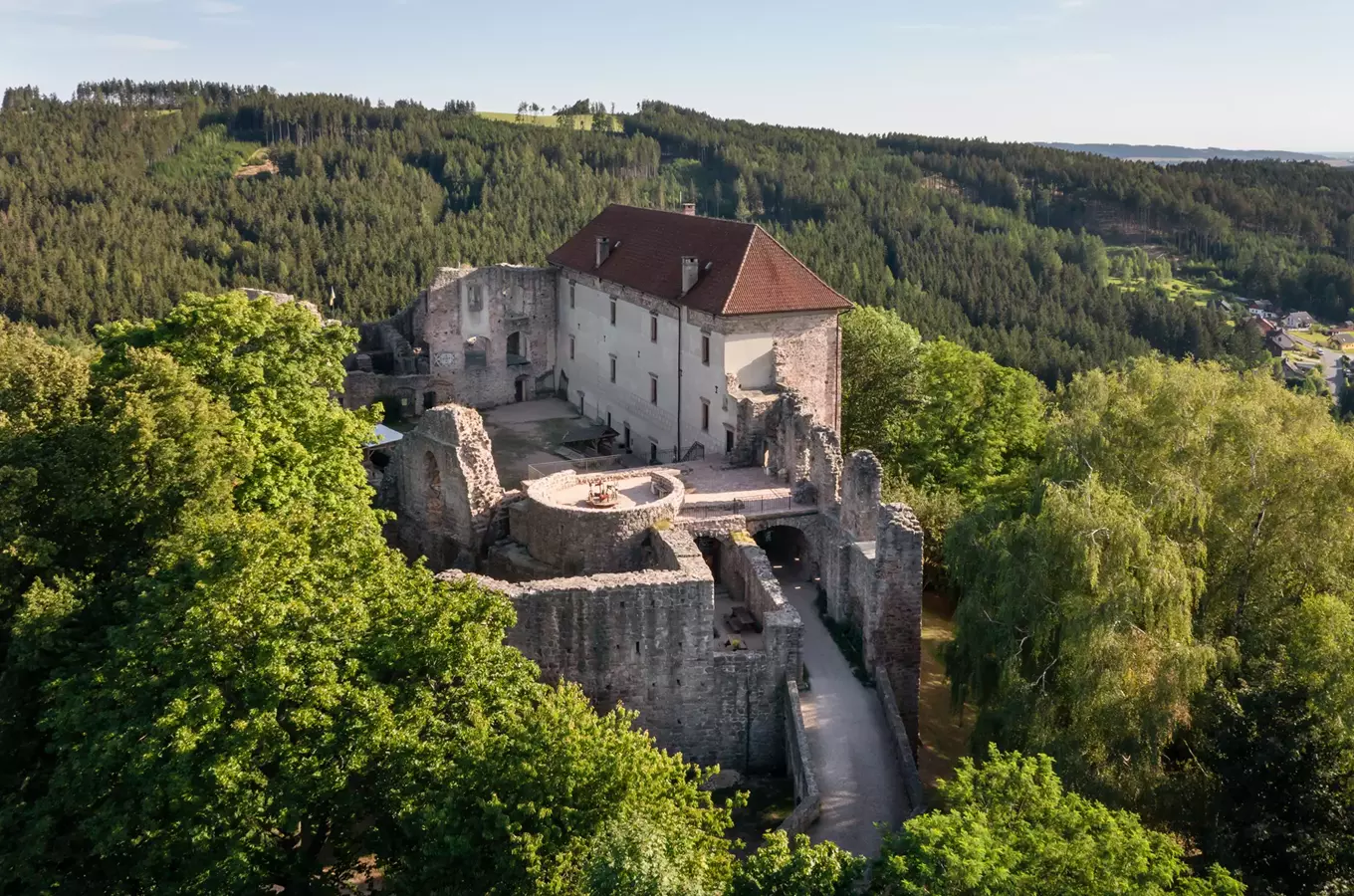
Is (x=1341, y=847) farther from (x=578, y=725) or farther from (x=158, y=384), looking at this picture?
(x=158, y=384)

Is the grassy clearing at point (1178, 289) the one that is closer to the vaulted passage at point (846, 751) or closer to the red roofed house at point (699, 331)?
the red roofed house at point (699, 331)

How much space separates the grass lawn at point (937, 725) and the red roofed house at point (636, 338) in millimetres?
9351

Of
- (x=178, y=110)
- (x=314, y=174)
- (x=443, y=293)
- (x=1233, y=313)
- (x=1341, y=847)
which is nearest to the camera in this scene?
(x=1341, y=847)

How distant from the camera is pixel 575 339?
164 ft

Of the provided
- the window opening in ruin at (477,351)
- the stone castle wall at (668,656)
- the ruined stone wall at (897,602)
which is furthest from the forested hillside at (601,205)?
the stone castle wall at (668,656)

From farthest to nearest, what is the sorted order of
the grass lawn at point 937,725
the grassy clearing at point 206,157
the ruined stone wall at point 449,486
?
1. the grassy clearing at point 206,157
2. the ruined stone wall at point 449,486
3. the grass lawn at point 937,725

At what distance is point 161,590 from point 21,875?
461cm

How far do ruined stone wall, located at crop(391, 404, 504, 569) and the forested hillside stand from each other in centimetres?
4456

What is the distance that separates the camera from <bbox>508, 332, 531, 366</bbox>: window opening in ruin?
51.3 meters

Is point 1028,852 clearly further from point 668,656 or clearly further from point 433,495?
point 433,495

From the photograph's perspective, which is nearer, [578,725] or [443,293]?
[578,725]

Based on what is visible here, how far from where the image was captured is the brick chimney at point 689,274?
41.4 meters

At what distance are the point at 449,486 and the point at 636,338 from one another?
14.4m

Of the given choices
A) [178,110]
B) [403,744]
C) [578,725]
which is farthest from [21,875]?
[178,110]
